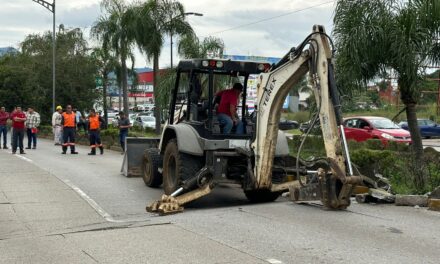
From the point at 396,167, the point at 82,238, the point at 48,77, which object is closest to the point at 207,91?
the point at 82,238

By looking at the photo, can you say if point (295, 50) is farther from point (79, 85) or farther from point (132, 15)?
point (79, 85)

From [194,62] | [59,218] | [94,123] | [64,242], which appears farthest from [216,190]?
[94,123]

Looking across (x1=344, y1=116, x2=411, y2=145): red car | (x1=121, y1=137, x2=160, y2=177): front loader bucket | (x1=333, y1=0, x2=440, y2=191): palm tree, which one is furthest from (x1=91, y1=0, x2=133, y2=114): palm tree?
(x1=333, y1=0, x2=440, y2=191): palm tree

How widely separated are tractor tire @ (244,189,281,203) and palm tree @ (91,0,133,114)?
18537 mm

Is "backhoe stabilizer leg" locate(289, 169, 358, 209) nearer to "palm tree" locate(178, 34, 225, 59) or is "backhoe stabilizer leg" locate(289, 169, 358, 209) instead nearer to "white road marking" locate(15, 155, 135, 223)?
"white road marking" locate(15, 155, 135, 223)

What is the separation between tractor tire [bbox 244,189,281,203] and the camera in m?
10.6

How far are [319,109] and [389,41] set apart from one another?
360cm

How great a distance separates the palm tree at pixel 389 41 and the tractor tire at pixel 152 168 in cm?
426

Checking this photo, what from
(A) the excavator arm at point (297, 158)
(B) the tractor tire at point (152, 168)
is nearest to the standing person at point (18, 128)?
(B) the tractor tire at point (152, 168)

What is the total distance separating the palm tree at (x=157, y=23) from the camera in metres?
25.8

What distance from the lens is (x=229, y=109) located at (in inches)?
427

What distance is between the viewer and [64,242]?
7734 millimetres

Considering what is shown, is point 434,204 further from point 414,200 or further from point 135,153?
point 135,153

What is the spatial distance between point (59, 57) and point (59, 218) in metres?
29.7
